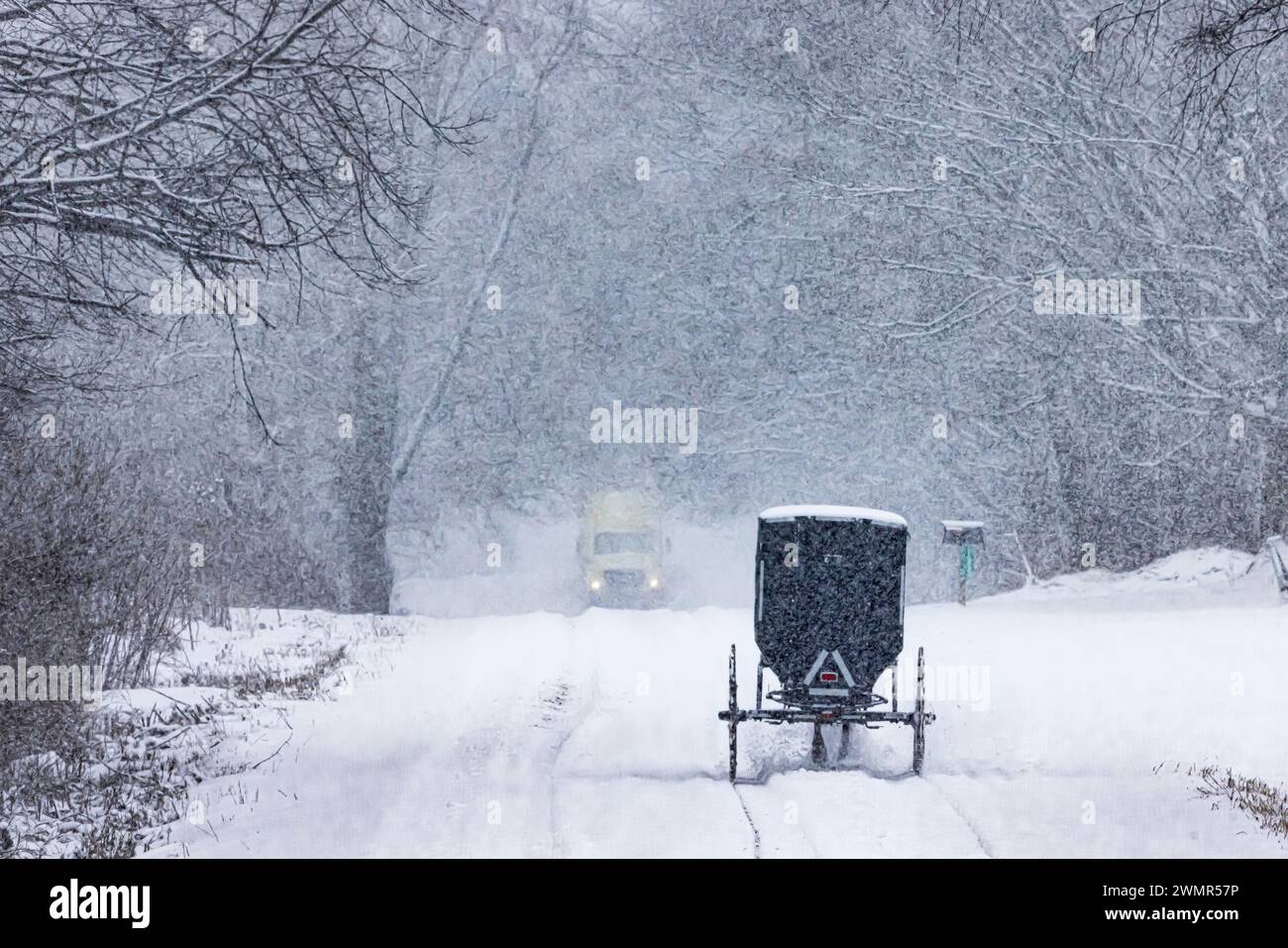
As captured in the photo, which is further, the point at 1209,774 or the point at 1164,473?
the point at 1164,473

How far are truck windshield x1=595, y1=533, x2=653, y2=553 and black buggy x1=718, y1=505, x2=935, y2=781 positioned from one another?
2085 centimetres

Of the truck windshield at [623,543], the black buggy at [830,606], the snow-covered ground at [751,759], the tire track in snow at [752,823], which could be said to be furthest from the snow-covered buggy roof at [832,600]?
the truck windshield at [623,543]

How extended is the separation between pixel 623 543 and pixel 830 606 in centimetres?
2132

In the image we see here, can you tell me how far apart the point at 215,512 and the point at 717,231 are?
44.8ft

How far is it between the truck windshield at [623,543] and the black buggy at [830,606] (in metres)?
20.8

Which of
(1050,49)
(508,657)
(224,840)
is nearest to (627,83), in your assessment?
(1050,49)

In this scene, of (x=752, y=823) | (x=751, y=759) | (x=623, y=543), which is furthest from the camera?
(x=623, y=543)

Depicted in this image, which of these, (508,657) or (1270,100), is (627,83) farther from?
(508,657)

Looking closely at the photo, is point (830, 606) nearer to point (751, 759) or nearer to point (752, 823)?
point (751, 759)

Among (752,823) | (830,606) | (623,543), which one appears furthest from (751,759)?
(623,543)

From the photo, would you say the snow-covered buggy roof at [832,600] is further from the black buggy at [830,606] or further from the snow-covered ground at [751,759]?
the snow-covered ground at [751,759]

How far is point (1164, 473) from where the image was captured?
96.7ft

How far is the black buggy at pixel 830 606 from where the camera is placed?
12734 mm

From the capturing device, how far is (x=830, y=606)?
42.0ft
